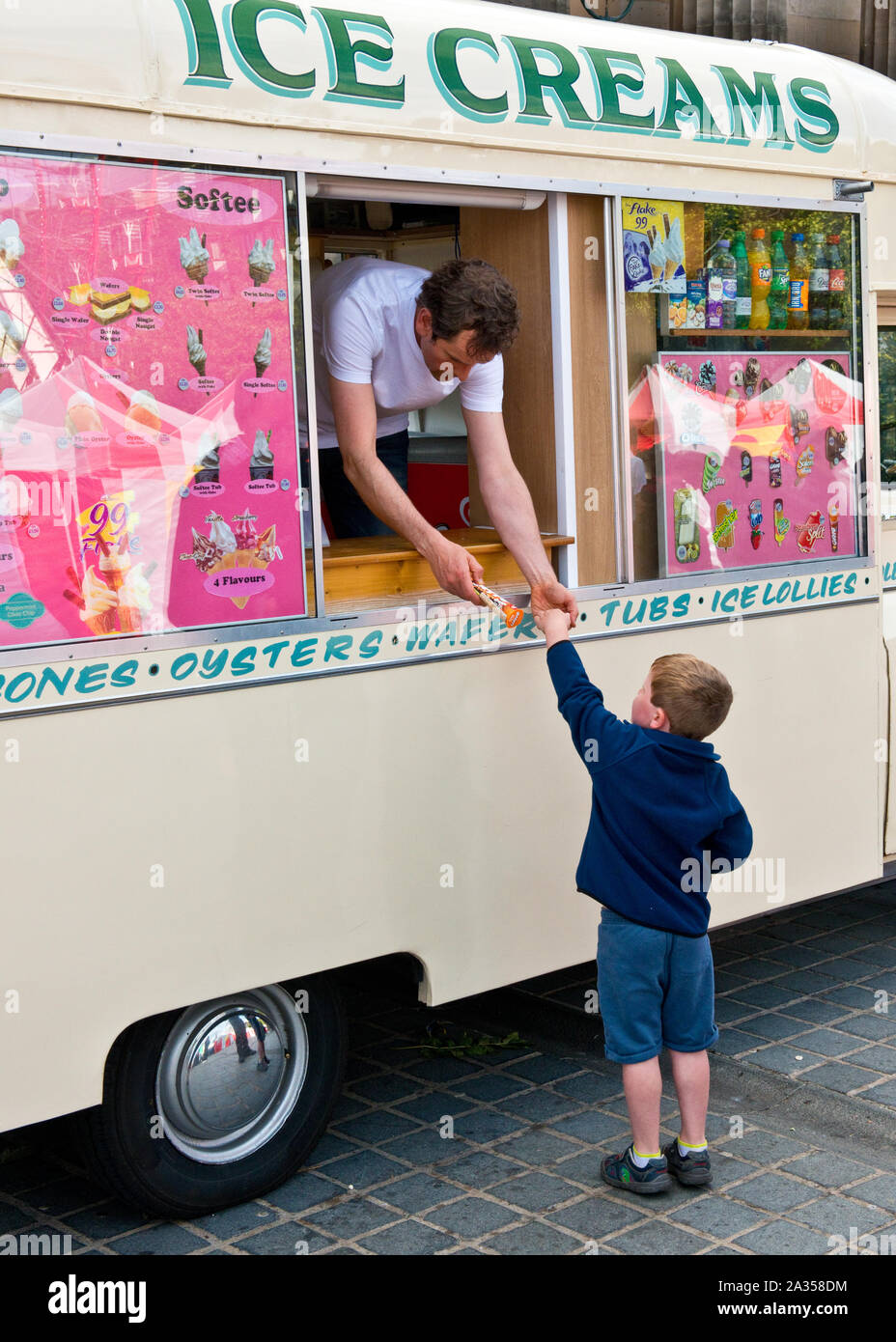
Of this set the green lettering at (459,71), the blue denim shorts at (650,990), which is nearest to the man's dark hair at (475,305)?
the green lettering at (459,71)

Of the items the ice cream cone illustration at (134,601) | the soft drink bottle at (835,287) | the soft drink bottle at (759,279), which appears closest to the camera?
the ice cream cone illustration at (134,601)

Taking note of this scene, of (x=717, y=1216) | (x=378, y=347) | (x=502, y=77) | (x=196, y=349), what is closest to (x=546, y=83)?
(x=502, y=77)

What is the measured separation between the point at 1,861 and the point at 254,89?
189 centimetres

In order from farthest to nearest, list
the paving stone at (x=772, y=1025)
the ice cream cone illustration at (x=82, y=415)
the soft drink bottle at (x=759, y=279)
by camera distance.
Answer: the paving stone at (x=772, y=1025) → the soft drink bottle at (x=759, y=279) → the ice cream cone illustration at (x=82, y=415)

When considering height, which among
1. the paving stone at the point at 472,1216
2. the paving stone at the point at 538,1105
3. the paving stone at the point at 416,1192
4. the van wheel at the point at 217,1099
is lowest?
the paving stone at the point at 538,1105

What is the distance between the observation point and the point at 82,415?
337 cm

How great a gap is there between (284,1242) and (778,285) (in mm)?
3227

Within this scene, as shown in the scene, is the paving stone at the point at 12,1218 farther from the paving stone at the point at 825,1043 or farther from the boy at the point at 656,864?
the paving stone at the point at 825,1043

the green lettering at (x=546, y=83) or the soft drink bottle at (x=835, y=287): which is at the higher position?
the green lettering at (x=546, y=83)

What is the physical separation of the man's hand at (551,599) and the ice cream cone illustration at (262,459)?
85 cm

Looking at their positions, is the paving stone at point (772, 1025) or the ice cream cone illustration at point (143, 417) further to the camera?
the paving stone at point (772, 1025)

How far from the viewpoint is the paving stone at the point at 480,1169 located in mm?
4047

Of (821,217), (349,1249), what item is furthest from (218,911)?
(821,217)

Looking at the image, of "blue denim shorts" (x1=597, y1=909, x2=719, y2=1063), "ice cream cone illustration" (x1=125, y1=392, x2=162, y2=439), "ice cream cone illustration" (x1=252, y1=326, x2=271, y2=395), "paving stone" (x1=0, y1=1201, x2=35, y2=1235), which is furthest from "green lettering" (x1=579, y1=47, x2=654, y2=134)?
"paving stone" (x1=0, y1=1201, x2=35, y2=1235)
